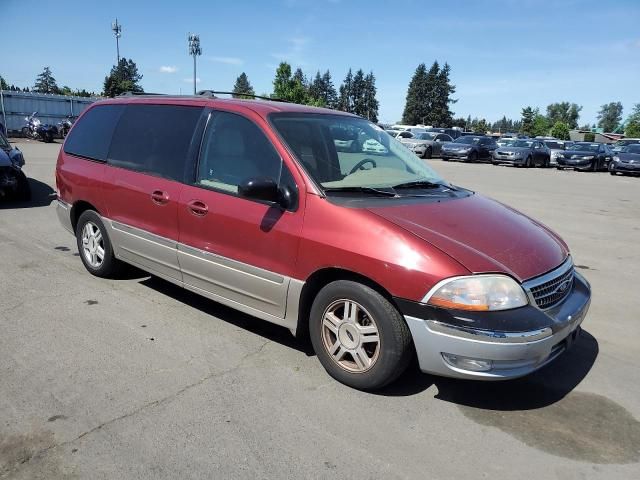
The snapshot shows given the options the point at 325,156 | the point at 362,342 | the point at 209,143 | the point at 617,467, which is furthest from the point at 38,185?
the point at 617,467

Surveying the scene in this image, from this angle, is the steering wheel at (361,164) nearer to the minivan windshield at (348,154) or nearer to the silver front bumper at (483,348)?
the minivan windshield at (348,154)

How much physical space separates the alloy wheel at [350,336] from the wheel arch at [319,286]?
0.50ft

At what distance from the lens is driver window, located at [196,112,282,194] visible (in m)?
3.72

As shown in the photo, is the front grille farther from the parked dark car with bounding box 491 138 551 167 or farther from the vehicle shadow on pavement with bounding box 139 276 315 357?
the parked dark car with bounding box 491 138 551 167

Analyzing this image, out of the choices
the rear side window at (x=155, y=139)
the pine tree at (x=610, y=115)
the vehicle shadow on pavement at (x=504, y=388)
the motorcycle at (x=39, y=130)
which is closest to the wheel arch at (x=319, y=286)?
the vehicle shadow on pavement at (x=504, y=388)

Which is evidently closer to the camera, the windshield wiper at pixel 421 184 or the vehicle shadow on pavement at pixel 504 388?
the vehicle shadow on pavement at pixel 504 388

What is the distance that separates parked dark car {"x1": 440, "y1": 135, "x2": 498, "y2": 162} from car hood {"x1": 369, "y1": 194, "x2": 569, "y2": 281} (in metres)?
25.7

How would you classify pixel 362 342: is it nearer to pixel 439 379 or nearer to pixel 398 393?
pixel 398 393

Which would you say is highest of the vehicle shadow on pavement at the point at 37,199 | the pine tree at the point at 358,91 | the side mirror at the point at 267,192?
the pine tree at the point at 358,91

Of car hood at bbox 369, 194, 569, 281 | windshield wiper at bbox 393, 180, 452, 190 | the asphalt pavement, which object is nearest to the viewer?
the asphalt pavement

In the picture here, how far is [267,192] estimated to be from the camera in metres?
3.43

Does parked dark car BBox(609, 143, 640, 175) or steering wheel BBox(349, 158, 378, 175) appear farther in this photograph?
parked dark car BBox(609, 143, 640, 175)

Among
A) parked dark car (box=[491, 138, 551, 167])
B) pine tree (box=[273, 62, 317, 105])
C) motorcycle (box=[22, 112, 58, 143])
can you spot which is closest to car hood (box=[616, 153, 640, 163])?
parked dark car (box=[491, 138, 551, 167])

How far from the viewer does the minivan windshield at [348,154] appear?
144 inches
